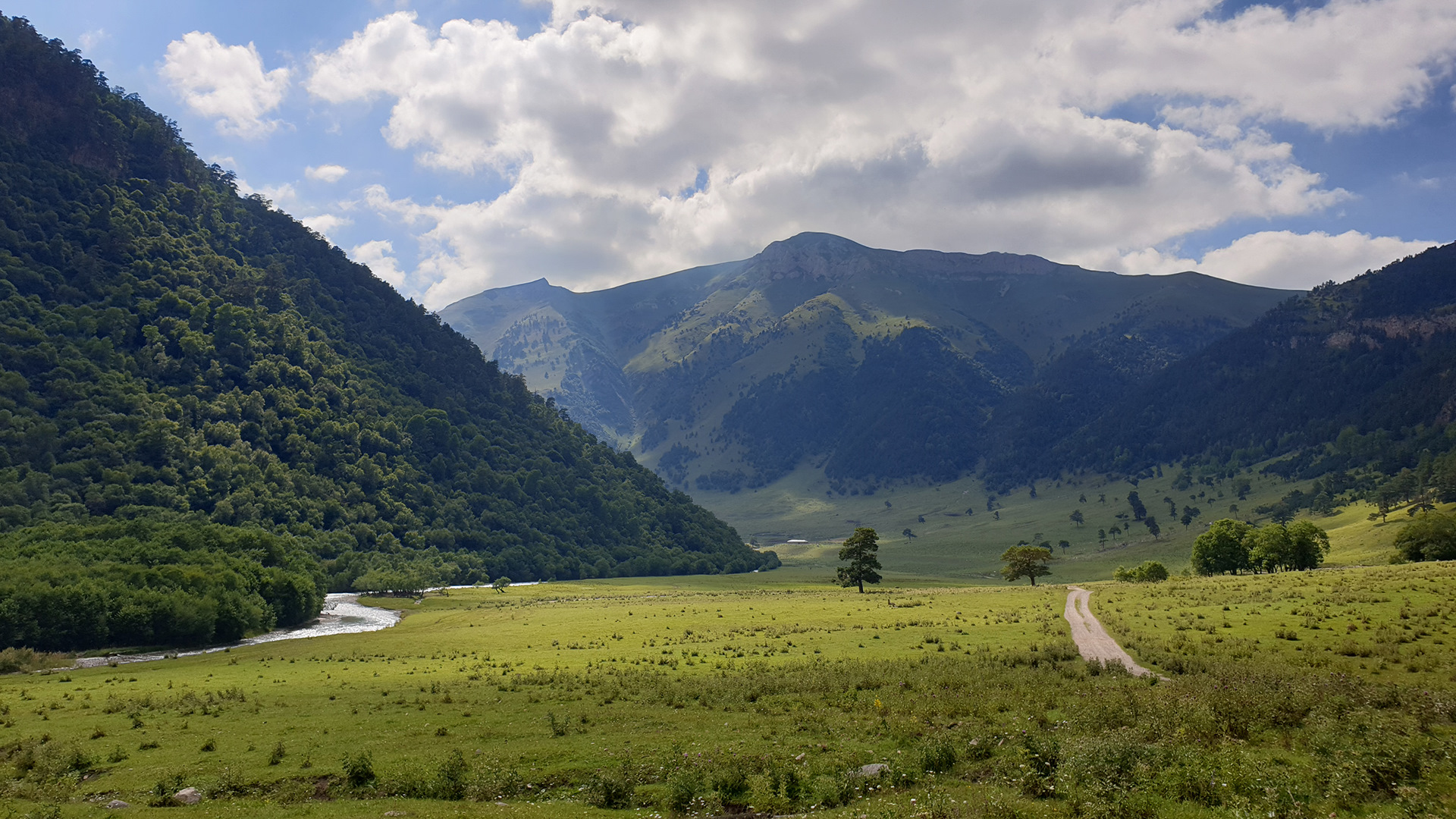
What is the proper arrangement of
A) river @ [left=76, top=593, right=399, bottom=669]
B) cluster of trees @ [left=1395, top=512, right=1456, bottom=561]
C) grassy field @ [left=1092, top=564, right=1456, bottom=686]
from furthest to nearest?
1. cluster of trees @ [left=1395, top=512, right=1456, bottom=561]
2. river @ [left=76, top=593, right=399, bottom=669]
3. grassy field @ [left=1092, top=564, right=1456, bottom=686]

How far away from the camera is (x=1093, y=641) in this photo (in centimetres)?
4566

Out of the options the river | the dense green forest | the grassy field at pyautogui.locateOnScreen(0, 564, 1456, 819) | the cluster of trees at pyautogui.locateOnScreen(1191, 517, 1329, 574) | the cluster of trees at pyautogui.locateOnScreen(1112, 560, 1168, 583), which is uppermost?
the dense green forest

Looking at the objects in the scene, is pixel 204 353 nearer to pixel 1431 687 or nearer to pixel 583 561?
pixel 583 561

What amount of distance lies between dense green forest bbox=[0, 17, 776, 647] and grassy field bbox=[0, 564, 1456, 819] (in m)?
50.8

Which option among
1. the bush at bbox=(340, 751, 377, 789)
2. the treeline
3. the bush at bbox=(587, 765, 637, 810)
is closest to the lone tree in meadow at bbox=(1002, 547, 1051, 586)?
the treeline

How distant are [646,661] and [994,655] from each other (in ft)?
70.2

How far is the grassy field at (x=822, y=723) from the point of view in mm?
19812

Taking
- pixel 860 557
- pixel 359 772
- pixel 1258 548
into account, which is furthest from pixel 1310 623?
pixel 860 557

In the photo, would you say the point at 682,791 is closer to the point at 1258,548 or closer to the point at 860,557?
the point at 860,557

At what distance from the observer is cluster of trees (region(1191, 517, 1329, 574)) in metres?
98.1

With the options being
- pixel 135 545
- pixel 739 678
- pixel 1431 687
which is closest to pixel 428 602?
pixel 135 545

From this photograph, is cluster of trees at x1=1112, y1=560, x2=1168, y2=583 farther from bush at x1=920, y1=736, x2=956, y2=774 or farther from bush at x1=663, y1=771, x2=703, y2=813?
bush at x1=663, y1=771, x2=703, y2=813

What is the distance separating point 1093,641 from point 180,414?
161 metres

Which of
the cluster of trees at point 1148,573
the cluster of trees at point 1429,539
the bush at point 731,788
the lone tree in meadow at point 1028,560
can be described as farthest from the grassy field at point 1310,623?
the lone tree in meadow at point 1028,560
